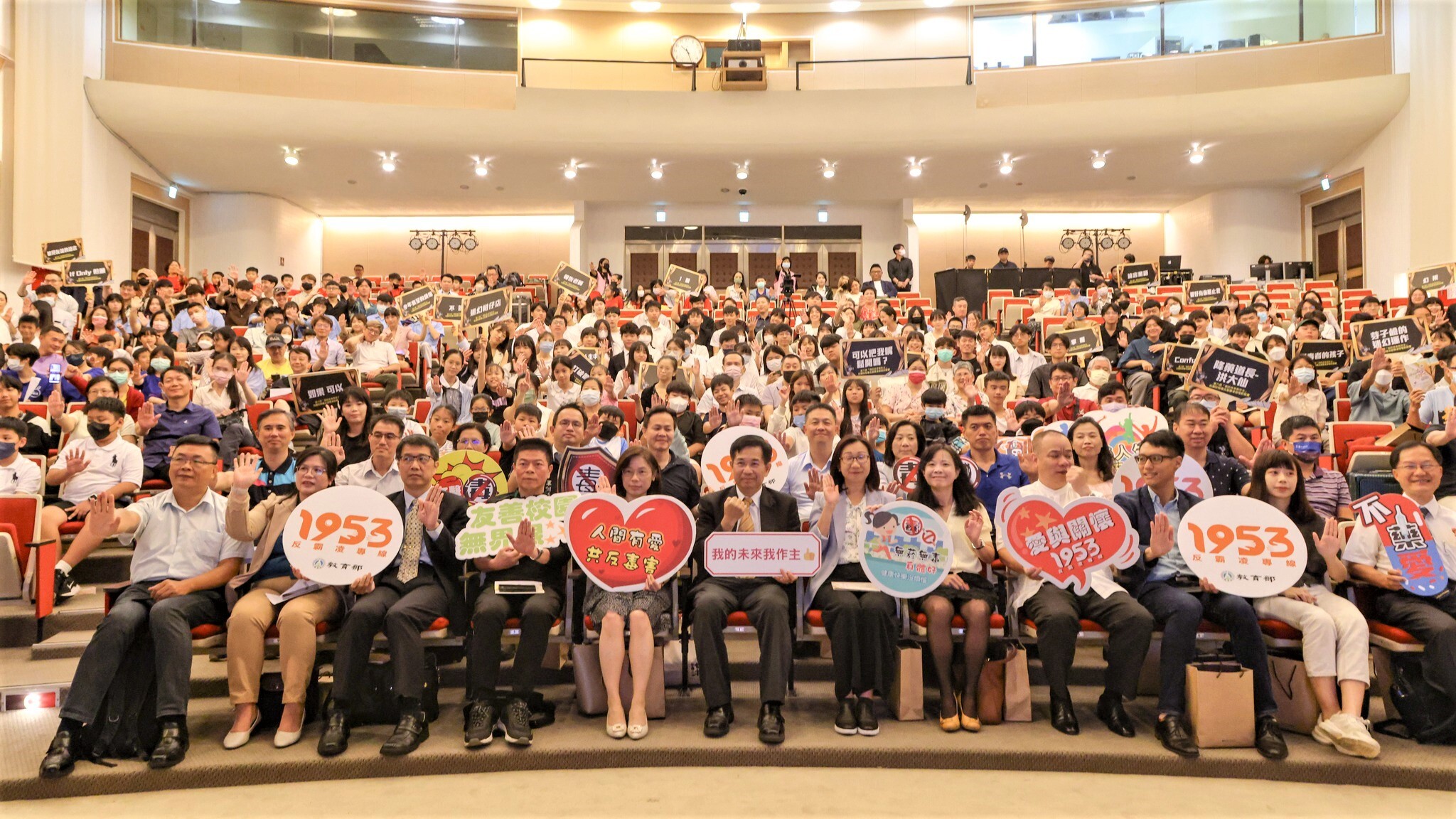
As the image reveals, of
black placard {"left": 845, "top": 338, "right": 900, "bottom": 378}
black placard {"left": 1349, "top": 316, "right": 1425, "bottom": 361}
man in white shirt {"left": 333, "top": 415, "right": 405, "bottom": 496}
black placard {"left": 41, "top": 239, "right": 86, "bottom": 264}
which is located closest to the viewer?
man in white shirt {"left": 333, "top": 415, "right": 405, "bottom": 496}

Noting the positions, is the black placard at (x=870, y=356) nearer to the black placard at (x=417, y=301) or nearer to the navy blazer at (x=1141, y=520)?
the navy blazer at (x=1141, y=520)

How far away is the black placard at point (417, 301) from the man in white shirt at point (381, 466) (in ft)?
19.7

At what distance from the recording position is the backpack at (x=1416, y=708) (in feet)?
11.3

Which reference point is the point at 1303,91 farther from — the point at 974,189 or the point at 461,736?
the point at 461,736

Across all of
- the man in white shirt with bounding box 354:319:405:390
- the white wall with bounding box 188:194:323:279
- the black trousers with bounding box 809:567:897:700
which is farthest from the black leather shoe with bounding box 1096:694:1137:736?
the white wall with bounding box 188:194:323:279

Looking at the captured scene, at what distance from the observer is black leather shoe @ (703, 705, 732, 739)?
138 inches

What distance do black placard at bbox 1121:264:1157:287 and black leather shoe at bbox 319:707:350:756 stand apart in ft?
40.2

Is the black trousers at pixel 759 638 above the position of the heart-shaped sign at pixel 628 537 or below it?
below

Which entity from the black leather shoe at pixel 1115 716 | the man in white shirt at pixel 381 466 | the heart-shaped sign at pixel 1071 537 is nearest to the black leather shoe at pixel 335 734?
the man in white shirt at pixel 381 466

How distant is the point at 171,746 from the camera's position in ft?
10.7

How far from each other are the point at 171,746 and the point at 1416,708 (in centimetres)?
461

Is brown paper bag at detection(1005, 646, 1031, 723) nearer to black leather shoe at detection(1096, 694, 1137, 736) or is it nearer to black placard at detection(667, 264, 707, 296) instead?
black leather shoe at detection(1096, 694, 1137, 736)

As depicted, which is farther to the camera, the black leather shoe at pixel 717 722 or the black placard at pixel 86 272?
the black placard at pixel 86 272

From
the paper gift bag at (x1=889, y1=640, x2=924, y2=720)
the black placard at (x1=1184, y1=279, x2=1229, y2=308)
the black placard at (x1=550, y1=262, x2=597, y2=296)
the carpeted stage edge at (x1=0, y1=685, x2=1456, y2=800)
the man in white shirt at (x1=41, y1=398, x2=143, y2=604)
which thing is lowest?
the carpeted stage edge at (x1=0, y1=685, x2=1456, y2=800)
